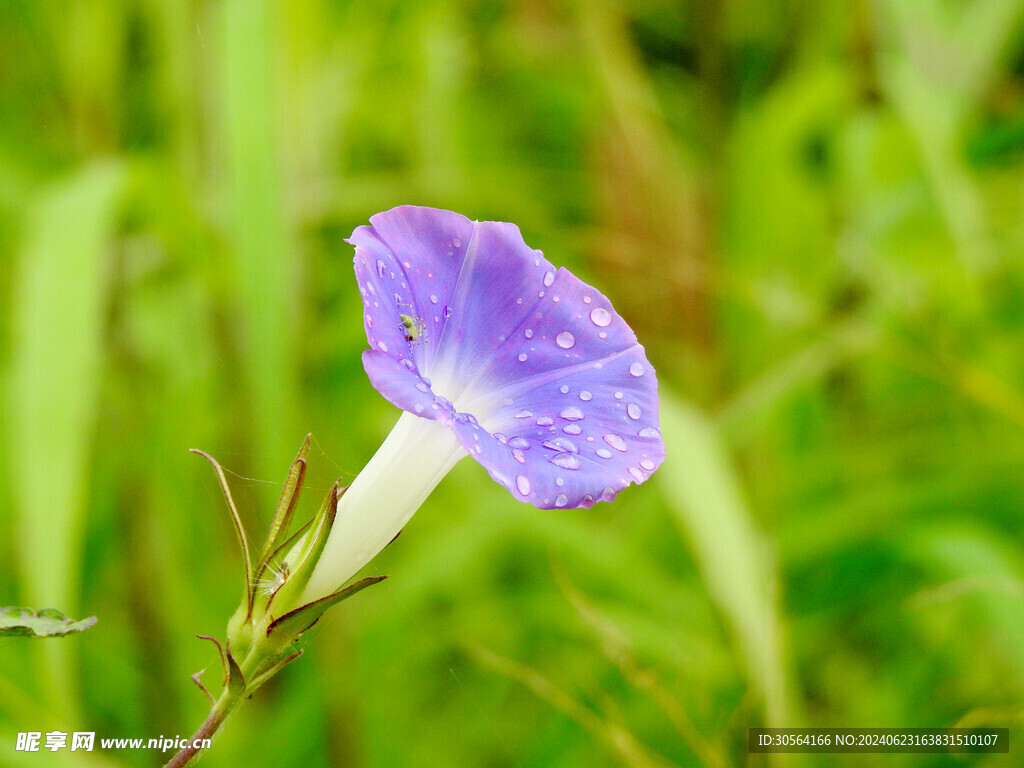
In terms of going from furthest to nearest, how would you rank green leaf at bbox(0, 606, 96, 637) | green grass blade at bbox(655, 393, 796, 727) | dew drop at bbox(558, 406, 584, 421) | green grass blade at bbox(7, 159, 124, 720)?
green grass blade at bbox(655, 393, 796, 727) < green grass blade at bbox(7, 159, 124, 720) < dew drop at bbox(558, 406, 584, 421) < green leaf at bbox(0, 606, 96, 637)

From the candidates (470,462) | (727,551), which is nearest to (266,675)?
(727,551)

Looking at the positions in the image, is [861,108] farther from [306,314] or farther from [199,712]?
[199,712]

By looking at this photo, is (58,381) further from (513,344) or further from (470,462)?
(470,462)

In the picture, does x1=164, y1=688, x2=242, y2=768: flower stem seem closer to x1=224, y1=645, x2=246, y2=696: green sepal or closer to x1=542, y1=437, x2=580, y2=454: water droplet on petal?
x1=224, y1=645, x2=246, y2=696: green sepal

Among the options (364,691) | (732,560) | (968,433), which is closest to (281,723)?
(364,691)

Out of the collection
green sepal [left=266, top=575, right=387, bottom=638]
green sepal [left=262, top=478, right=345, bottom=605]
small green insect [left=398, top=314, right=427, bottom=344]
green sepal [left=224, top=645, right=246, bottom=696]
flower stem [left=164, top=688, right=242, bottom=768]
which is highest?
small green insect [left=398, top=314, right=427, bottom=344]

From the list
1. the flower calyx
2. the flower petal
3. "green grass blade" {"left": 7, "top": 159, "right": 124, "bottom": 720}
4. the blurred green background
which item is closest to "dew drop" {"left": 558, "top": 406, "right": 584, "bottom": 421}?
the flower petal
